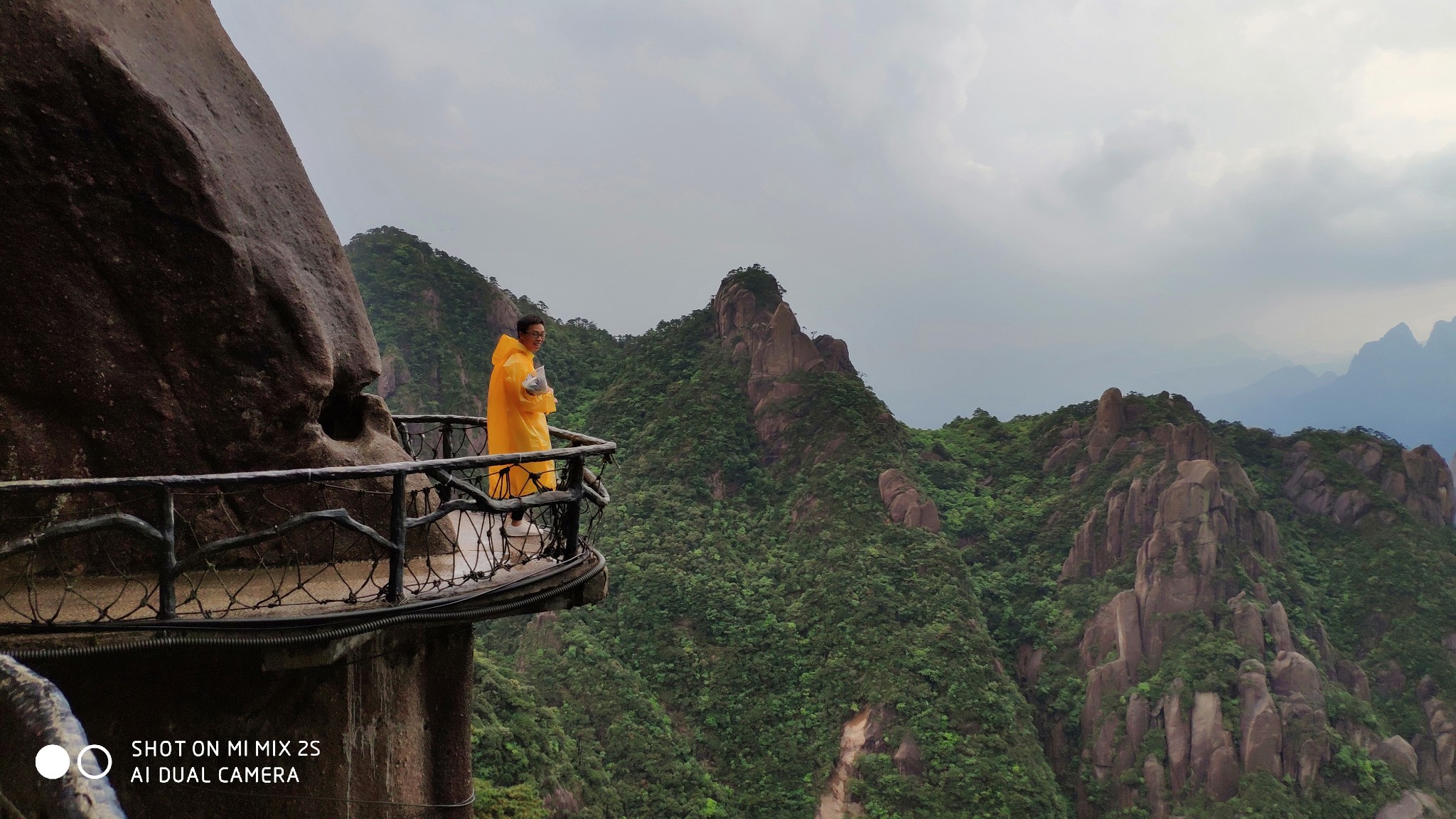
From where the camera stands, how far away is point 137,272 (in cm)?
405

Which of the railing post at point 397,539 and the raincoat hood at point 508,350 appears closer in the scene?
the railing post at point 397,539

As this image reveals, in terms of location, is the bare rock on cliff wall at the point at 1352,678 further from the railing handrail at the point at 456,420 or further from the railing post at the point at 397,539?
the railing post at the point at 397,539

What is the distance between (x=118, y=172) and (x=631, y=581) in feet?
76.9

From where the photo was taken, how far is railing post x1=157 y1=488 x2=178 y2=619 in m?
3.48

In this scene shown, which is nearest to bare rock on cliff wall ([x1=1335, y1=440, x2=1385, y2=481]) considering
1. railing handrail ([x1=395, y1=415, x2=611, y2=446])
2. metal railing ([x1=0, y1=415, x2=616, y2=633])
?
→ railing handrail ([x1=395, y1=415, x2=611, y2=446])

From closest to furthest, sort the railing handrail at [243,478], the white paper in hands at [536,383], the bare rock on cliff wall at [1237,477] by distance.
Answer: the railing handrail at [243,478] < the white paper in hands at [536,383] < the bare rock on cliff wall at [1237,477]

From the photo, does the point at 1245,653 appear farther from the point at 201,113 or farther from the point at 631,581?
the point at 201,113

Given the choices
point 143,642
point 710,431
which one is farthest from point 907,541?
point 143,642

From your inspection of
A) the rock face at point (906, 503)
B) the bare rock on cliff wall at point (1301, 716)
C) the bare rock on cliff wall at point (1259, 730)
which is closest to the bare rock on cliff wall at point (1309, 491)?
the bare rock on cliff wall at point (1301, 716)

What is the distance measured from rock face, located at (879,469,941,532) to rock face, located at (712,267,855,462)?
465 cm

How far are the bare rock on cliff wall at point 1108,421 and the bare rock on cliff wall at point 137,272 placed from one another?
33.1 meters

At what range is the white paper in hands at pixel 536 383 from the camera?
19.9 feet

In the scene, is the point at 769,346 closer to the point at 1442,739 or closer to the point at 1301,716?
the point at 1301,716

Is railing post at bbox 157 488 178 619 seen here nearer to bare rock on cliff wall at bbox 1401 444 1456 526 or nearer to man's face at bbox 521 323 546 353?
man's face at bbox 521 323 546 353
